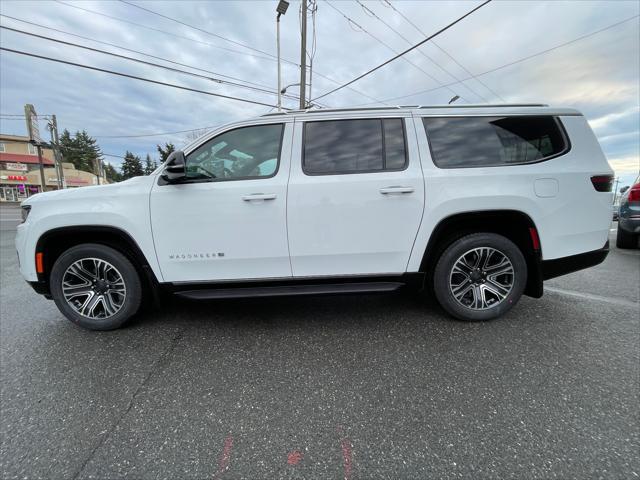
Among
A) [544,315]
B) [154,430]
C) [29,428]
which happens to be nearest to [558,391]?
[544,315]

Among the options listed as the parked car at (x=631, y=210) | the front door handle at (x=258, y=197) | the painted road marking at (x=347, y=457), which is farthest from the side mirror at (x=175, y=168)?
the parked car at (x=631, y=210)

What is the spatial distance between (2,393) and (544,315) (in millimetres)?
4450

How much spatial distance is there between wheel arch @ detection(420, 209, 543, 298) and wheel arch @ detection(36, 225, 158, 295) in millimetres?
2529

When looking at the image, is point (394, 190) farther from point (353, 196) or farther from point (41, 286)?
point (41, 286)

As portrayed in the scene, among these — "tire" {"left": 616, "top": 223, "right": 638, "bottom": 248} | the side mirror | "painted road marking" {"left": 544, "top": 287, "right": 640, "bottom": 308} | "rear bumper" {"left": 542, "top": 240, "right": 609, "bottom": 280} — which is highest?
the side mirror

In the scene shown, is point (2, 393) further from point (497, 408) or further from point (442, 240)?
point (442, 240)

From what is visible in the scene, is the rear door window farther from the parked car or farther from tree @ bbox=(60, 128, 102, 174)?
tree @ bbox=(60, 128, 102, 174)

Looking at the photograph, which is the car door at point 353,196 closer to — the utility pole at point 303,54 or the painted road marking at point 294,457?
the painted road marking at point 294,457

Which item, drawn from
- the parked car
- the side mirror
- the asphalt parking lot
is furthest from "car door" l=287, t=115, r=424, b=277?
the parked car

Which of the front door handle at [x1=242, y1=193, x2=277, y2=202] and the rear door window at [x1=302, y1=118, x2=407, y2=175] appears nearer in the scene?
the front door handle at [x1=242, y1=193, x2=277, y2=202]

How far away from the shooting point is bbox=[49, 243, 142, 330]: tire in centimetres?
260

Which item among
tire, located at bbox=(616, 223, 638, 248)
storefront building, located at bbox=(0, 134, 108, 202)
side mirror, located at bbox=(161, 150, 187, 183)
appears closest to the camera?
side mirror, located at bbox=(161, 150, 187, 183)

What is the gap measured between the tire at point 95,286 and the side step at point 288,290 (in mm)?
479

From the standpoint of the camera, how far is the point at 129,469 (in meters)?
1.38
